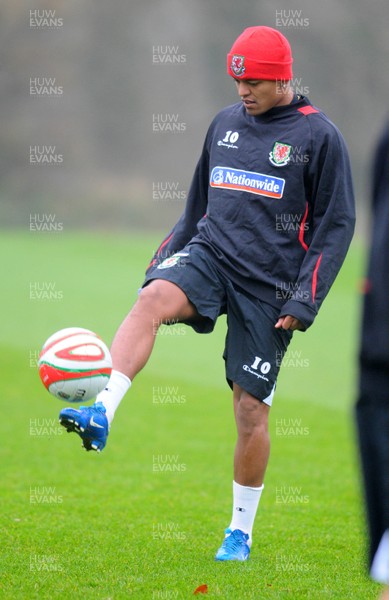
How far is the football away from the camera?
153 inches

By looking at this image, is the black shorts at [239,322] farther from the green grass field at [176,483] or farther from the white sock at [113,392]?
the green grass field at [176,483]

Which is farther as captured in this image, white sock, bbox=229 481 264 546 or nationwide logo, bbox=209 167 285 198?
white sock, bbox=229 481 264 546

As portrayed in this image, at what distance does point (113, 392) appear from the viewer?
4102 millimetres

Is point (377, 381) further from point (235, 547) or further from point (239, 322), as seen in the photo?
point (235, 547)

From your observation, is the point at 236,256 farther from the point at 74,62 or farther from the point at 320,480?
the point at 74,62

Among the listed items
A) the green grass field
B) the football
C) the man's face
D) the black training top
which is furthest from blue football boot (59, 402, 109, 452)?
the man's face

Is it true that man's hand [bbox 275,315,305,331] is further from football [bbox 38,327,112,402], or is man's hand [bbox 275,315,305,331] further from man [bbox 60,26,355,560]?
football [bbox 38,327,112,402]

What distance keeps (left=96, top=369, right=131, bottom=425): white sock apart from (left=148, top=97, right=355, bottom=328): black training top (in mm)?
731

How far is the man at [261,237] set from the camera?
4.52 meters

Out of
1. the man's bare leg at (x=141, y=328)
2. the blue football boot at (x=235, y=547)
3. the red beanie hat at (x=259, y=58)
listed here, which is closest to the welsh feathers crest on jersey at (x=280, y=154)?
the red beanie hat at (x=259, y=58)

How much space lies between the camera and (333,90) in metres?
26.1

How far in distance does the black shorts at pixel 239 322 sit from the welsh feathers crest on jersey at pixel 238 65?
835 millimetres

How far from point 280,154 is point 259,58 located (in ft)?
1.50

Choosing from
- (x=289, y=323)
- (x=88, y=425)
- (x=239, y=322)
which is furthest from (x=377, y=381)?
(x=239, y=322)
